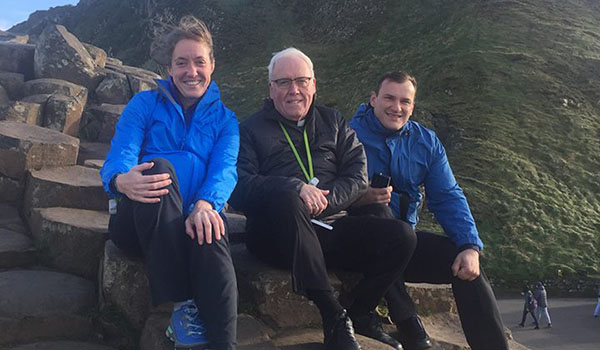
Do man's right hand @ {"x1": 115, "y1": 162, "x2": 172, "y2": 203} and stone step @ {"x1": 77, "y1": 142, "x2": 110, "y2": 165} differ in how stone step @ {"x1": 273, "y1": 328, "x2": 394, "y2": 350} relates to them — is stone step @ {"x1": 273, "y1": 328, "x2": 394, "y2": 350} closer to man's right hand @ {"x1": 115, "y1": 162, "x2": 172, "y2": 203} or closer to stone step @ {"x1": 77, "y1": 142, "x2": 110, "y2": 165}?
man's right hand @ {"x1": 115, "y1": 162, "x2": 172, "y2": 203}

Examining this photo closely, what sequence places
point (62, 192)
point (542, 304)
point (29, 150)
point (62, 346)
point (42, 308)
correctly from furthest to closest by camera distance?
point (542, 304) → point (29, 150) → point (62, 192) → point (42, 308) → point (62, 346)

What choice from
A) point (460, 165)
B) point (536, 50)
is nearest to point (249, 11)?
point (536, 50)

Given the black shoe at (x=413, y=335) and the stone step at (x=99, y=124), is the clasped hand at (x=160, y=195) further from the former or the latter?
the stone step at (x=99, y=124)

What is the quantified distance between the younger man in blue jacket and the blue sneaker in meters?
1.46

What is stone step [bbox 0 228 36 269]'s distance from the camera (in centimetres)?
432

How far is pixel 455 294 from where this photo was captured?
3695 mm

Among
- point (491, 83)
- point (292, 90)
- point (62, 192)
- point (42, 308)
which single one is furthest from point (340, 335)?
point (491, 83)

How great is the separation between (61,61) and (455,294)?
7.94 metres

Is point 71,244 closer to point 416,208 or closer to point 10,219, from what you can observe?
point 10,219

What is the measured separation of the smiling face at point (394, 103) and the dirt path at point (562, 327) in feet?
35.6

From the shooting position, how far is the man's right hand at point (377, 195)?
155 inches

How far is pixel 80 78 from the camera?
30.1 feet

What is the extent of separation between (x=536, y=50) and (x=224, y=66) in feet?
86.7

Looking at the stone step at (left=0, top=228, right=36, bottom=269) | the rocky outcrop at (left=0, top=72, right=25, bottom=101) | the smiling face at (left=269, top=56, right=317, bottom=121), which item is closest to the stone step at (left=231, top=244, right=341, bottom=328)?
the smiling face at (left=269, top=56, right=317, bottom=121)
